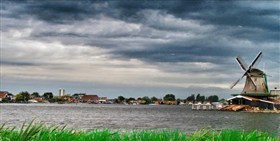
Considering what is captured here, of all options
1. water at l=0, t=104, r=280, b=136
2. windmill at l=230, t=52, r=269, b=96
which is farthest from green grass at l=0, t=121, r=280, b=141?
windmill at l=230, t=52, r=269, b=96

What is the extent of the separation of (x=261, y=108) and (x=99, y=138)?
10037cm

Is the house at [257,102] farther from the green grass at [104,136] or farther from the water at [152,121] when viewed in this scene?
the green grass at [104,136]

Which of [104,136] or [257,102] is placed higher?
[257,102]

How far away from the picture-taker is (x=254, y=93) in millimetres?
101188

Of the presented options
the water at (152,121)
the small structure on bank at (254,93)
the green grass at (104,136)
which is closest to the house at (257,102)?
the small structure on bank at (254,93)

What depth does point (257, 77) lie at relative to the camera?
100062 millimetres

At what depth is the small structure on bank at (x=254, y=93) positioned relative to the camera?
329 feet

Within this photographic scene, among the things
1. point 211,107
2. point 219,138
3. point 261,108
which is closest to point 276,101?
point 261,108

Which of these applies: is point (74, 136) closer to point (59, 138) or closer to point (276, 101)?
point (59, 138)

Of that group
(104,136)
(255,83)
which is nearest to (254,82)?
(255,83)

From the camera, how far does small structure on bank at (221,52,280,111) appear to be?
100375 mm

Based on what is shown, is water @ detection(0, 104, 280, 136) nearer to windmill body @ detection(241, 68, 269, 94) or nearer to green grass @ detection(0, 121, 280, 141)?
windmill body @ detection(241, 68, 269, 94)

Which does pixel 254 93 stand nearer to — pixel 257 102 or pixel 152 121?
pixel 257 102

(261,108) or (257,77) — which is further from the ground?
(257,77)
